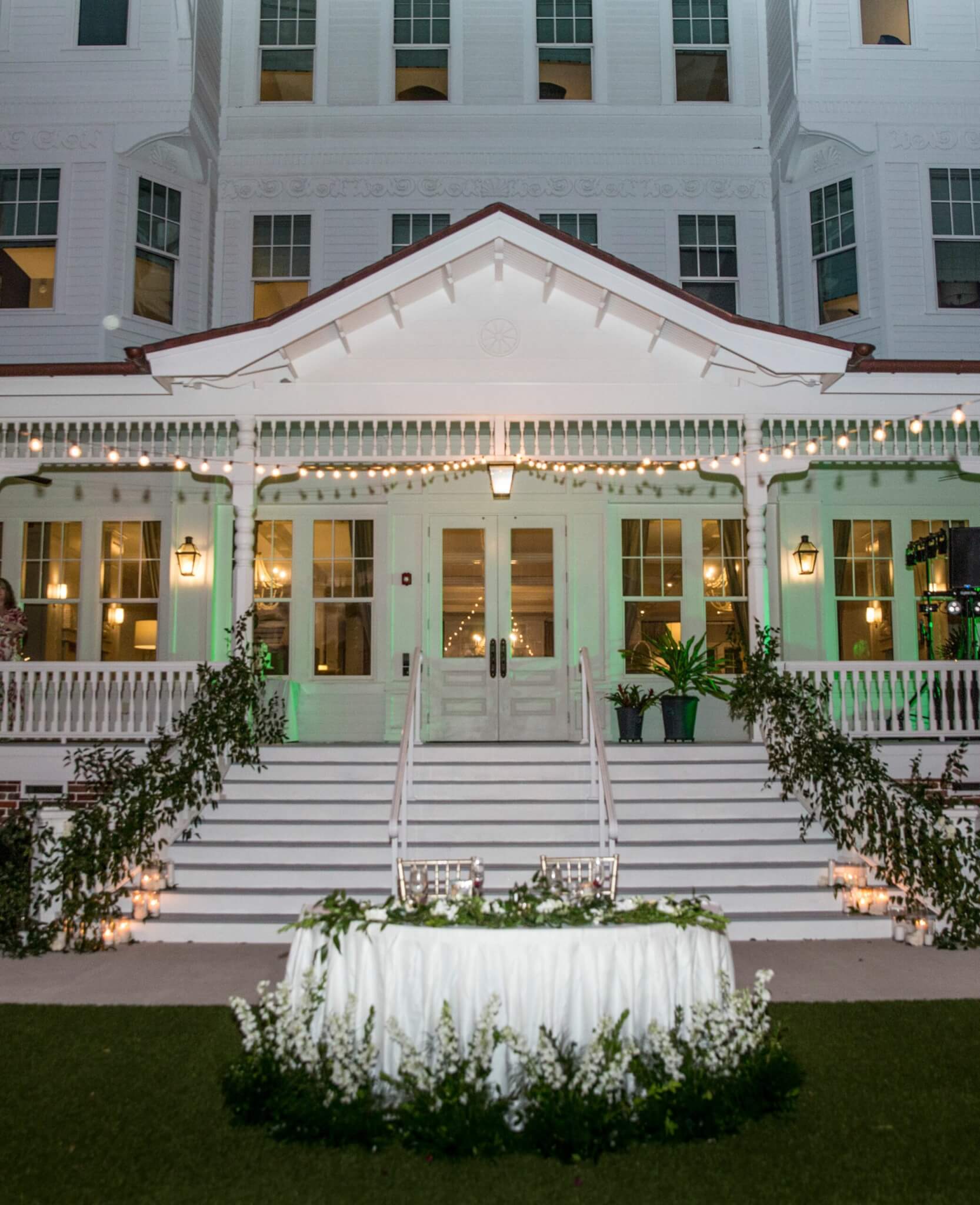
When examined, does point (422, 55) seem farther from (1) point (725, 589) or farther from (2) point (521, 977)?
(2) point (521, 977)

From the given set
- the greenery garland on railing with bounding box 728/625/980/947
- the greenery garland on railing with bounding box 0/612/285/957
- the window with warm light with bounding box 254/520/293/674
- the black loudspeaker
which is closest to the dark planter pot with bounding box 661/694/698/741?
the greenery garland on railing with bounding box 728/625/980/947

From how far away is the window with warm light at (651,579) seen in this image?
12.6 metres

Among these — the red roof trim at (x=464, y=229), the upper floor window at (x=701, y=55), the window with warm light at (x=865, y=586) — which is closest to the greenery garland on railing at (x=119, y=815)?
the red roof trim at (x=464, y=229)

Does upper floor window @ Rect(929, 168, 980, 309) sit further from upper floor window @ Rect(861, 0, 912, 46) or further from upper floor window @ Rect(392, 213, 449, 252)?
upper floor window @ Rect(392, 213, 449, 252)

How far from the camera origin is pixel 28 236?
12.8 meters

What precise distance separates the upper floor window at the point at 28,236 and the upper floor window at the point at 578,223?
227 inches

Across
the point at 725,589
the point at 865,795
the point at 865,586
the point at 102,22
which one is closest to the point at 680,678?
the point at 725,589

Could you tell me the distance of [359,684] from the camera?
12.4 m

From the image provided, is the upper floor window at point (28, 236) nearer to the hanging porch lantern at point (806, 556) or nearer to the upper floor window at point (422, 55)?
the upper floor window at point (422, 55)

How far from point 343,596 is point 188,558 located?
5.74 feet

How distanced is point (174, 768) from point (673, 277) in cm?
844

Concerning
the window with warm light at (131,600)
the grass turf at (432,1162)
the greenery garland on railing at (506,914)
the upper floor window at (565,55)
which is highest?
the upper floor window at (565,55)

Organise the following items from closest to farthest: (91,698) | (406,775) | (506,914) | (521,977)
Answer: (521,977), (506,914), (406,775), (91,698)

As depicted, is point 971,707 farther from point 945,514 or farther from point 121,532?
point 121,532
